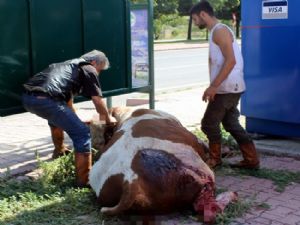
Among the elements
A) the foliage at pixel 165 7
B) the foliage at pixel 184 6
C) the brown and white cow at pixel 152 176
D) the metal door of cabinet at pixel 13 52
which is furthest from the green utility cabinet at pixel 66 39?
the foliage at pixel 184 6

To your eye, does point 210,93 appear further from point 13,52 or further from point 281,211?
point 13,52

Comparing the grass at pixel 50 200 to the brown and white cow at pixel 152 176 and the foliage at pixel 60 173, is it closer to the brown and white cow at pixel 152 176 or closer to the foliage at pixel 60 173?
the foliage at pixel 60 173

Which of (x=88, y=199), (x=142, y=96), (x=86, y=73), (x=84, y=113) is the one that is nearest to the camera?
(x=88, y=199)

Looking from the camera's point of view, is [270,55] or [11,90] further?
[270,55]

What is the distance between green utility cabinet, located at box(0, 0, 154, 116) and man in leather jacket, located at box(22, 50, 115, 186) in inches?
24.0

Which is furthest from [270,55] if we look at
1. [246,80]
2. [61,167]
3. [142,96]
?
[142,96]

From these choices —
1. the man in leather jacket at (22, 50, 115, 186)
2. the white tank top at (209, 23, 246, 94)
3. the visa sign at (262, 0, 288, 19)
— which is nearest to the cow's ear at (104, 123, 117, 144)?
the man in leather jacket at (22, 50, 115, 186)

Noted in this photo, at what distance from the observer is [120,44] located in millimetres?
6996

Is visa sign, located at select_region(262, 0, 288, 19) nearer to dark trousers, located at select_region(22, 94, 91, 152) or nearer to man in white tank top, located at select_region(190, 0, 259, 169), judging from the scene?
man in white tank top, located at select_region(190, 0, 259, 169)

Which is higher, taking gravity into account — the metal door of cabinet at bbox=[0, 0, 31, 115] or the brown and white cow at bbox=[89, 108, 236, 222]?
the metal door of cabinet at bbox=[0, 0, 31, 115]

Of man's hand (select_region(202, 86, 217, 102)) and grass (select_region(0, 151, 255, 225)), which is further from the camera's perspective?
man's hand (select_region(202, 86, 217, 102))

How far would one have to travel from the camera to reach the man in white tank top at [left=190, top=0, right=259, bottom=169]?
5309 mm

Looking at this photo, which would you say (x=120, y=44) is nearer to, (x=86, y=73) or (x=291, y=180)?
(x=86, y=73)

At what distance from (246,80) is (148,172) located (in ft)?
10.7
